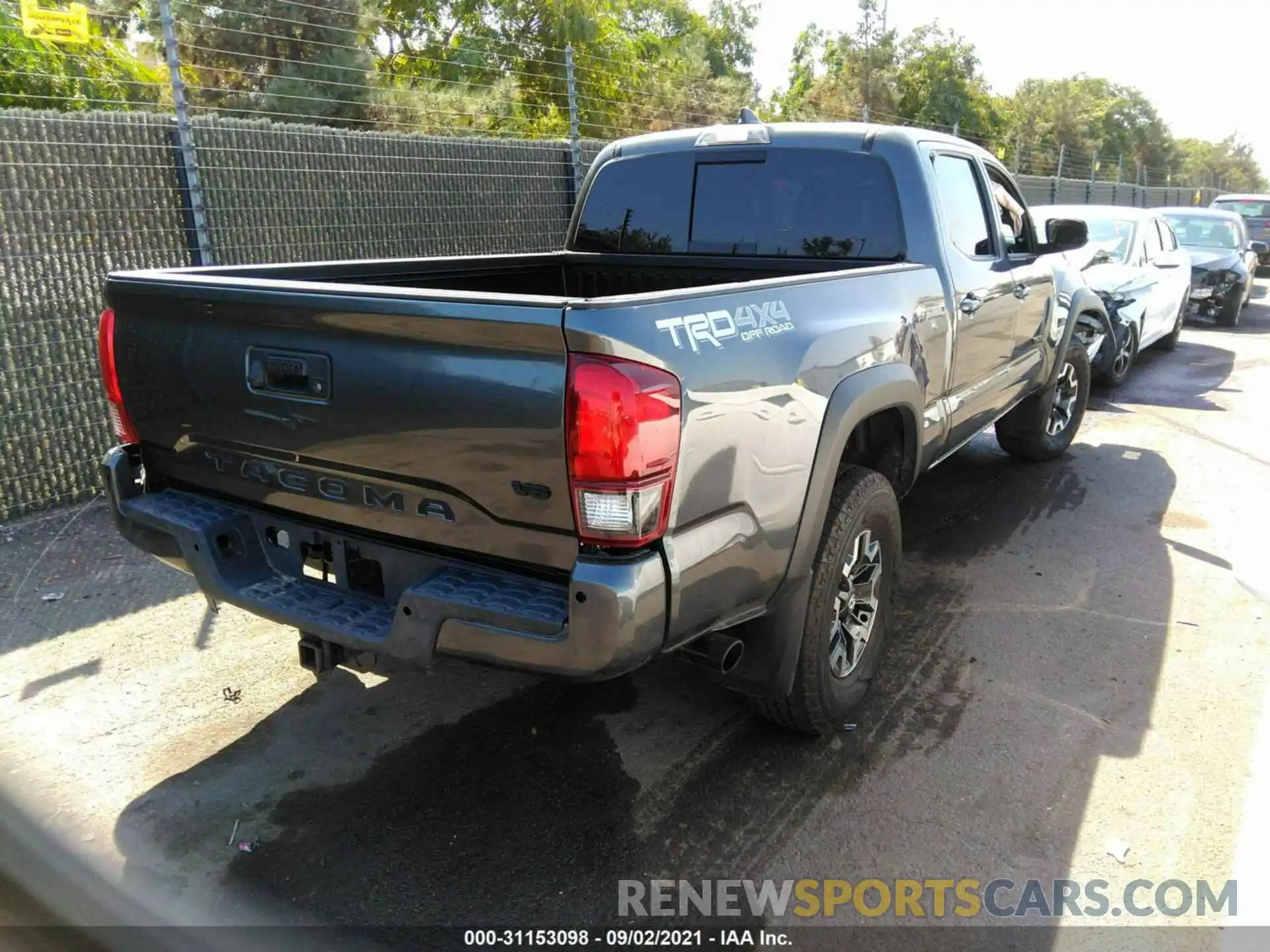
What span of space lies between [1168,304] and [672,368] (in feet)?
33.2

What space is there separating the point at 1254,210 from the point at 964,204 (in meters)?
21.1

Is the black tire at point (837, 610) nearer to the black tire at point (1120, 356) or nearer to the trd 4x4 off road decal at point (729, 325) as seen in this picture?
the trd 4x4 off road decal at point (729, 325)

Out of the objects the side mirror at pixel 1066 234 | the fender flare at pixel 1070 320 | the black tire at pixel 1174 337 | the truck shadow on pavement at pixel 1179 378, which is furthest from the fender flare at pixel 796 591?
the black tire at pixel 1174 337

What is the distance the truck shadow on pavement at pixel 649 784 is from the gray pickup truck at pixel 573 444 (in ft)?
1.10

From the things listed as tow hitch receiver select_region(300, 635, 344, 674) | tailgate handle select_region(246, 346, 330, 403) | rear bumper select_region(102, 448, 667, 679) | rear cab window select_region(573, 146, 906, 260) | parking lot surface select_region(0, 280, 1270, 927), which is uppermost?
rear cab window select_region(573, 146, 906, 260)

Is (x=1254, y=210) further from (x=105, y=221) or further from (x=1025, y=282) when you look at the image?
(x=105, y=221)

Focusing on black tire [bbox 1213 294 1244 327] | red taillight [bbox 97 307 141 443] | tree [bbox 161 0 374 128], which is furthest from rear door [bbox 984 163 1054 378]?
tree [bbox 161 0 374 128]

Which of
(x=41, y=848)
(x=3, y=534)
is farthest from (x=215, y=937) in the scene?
(x=3, y=534)

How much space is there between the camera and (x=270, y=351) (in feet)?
9.00

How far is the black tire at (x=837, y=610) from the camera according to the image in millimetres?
3115

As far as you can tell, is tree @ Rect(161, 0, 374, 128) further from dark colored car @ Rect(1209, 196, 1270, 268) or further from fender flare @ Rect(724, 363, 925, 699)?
dark colored car @ Rect(1209, 196, 1270, 268)

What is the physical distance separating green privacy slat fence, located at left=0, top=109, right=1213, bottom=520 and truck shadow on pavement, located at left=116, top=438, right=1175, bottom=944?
3024 millimetres

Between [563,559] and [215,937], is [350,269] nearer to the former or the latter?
[563,559]

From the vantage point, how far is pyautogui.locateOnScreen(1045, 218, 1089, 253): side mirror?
5.25 meters
